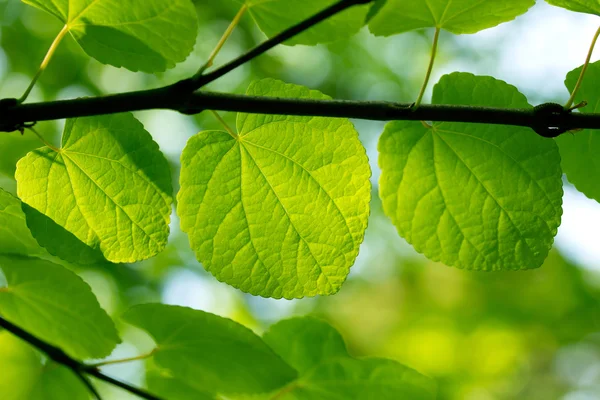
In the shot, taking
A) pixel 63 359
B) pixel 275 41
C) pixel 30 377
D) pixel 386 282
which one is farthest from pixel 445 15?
pixel 386 282

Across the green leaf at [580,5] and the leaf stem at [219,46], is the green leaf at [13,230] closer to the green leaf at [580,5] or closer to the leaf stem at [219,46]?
the leaf stem at [219,46]

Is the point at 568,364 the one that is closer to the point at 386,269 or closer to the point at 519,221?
the point at 386,269

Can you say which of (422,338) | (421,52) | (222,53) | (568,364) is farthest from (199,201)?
(568,364)

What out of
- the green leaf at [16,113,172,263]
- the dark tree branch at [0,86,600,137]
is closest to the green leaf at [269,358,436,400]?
the green leaf at [16,113,172,263]

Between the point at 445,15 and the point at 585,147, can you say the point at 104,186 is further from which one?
the point at 585,147

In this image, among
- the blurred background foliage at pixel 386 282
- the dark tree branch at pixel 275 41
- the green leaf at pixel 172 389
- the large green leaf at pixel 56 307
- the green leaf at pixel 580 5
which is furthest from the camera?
the blurred background foliage at pixel 386 282

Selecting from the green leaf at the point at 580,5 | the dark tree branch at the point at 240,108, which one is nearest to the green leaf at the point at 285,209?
the dark tree branch at the point at 240,108
